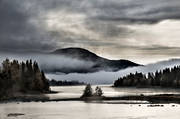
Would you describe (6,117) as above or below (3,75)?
below

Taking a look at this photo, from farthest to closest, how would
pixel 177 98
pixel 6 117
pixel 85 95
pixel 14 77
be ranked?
pixel 14 77 < pixel 85 95 < pixel 177 98 < pixel 6 117

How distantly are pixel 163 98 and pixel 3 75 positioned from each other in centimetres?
7104

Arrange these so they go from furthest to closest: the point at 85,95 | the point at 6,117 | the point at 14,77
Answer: the point at 14,77
the point at 85,95
the point at 6,117

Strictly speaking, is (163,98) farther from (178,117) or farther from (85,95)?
(178,117)

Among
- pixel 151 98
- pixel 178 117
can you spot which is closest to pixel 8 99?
pixel 151 98

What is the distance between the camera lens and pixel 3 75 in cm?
17162

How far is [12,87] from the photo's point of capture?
190 metres

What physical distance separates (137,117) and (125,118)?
3628 mm

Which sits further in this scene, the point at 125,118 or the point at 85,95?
the point at 85,95

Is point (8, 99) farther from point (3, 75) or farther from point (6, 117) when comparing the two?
point (6, 117)

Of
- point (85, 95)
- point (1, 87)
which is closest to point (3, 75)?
point (1, 87)

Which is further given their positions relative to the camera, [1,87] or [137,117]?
[1,87]

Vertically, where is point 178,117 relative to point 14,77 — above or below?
below

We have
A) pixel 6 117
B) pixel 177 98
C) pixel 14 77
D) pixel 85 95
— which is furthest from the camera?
pixel 14 77
